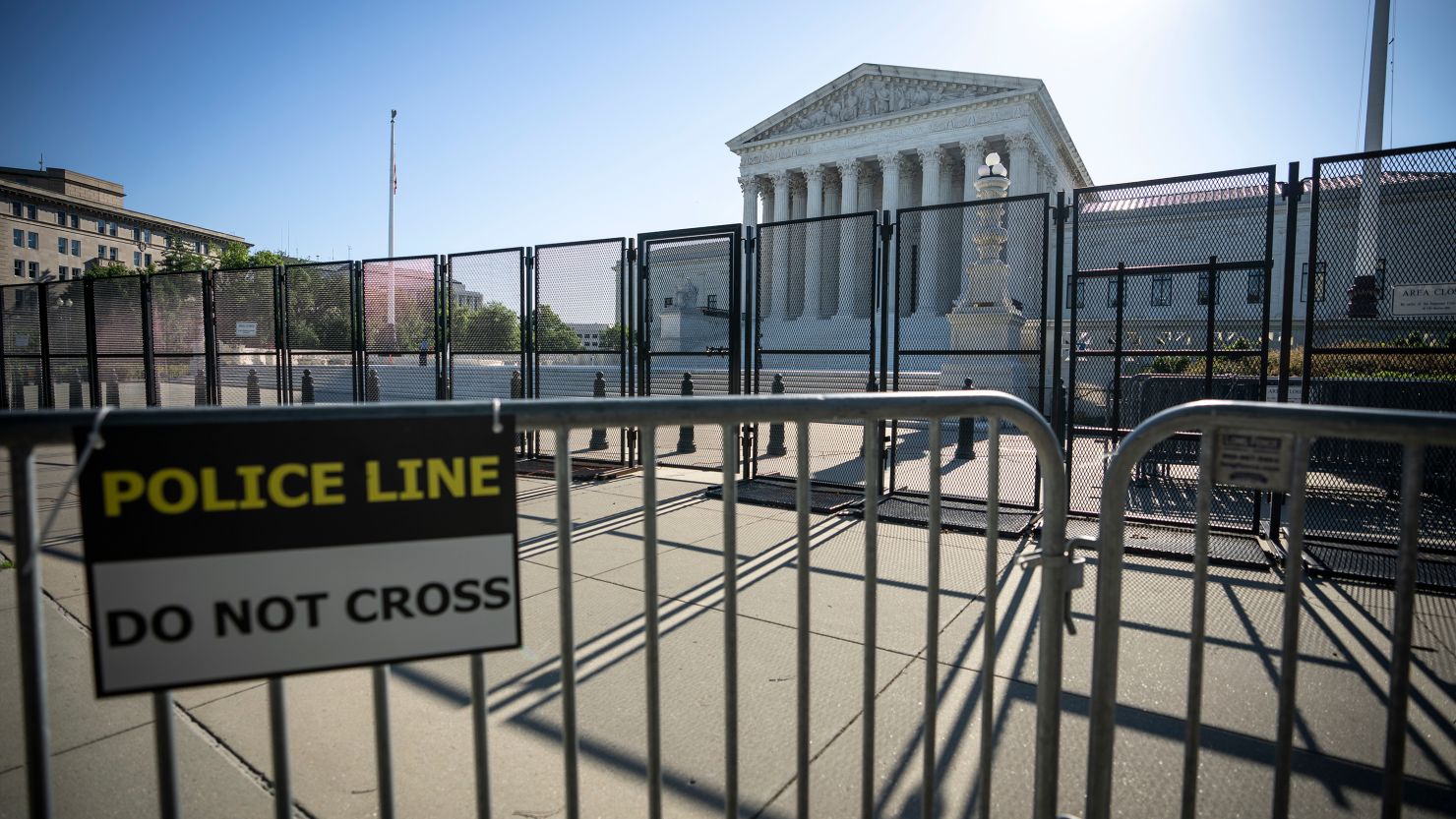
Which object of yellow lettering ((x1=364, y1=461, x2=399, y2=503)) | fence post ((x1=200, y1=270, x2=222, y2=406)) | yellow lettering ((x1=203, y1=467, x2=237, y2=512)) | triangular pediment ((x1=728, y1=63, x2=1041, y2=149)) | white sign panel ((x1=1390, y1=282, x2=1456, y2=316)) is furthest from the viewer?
triangular pediment ((x1=728, y1=63, x2=1041, y2=149))

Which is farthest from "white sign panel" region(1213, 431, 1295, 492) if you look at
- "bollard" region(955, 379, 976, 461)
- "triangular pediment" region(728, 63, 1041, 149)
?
"triangular pediment" region(728, 63, 1041, 149)

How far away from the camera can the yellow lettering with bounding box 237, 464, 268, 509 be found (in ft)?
4.81

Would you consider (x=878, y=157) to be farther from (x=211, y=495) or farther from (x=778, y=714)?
(x=211, y=495)

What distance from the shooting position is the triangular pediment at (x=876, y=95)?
44.5 metres

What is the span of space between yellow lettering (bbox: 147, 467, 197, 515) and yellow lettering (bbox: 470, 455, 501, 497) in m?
0.53

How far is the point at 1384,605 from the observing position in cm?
462

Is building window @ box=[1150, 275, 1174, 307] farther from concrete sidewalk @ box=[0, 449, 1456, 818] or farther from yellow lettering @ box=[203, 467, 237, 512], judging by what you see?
yellow lettering @ box=[203, 467, 237, 512]

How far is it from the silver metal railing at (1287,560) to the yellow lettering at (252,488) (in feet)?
6.75

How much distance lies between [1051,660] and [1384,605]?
13.4 feet

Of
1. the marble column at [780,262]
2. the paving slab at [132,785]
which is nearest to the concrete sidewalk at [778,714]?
the paving slab at [132,785]

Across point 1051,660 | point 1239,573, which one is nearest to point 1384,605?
point 1239,573

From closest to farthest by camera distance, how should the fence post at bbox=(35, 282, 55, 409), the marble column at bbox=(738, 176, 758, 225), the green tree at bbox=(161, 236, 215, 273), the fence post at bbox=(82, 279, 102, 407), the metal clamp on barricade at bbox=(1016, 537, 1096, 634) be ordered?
the metal clamp on barricade at bbox=(1016, 537, 1096, 634), the fence post at bbox=(82, 279, 102, 407), the fence post at bbox=(35, 282, 55, 409), the marble column at bbox=(738, 176, 758, 225), the green tree at bbox=(161, 236, 215, 273)

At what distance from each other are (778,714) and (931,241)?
152 feet

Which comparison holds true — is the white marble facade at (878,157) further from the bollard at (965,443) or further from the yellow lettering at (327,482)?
the yellow lettering at (327,482)
